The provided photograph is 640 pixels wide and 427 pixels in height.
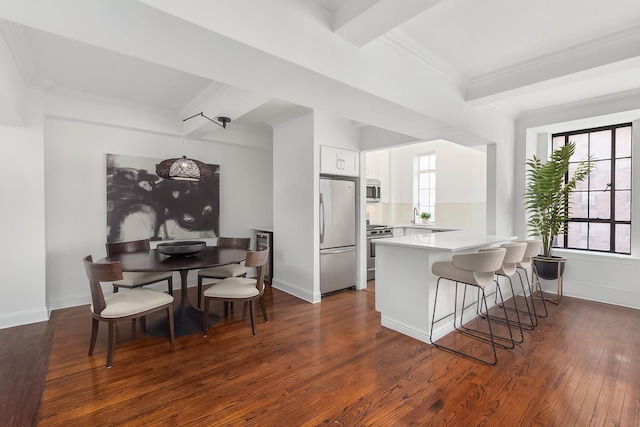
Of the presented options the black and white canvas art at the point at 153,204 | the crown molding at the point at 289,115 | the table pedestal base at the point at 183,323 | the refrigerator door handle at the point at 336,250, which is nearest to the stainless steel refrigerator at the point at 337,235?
the refrigerator door handle at the point at 336,250

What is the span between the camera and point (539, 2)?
6.41 ft

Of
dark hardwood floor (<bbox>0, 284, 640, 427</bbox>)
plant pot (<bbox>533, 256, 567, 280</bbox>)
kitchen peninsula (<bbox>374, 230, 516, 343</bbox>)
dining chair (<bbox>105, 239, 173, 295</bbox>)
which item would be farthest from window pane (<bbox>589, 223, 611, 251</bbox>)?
dining chair (<bbox>105, 239, 173, 295</bbox>)

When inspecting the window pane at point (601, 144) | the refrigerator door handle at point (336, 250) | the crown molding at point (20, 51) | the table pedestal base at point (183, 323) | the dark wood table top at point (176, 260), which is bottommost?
the table pedestal base at point (183, 323)

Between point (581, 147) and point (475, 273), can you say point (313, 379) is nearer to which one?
point (475, 273)

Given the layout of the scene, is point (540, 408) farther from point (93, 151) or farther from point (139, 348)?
point (93, 151)

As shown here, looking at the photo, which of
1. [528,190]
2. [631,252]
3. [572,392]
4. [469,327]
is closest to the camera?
[572,392]

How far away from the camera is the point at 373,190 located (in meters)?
6.06

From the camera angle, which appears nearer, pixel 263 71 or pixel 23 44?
pixel 263 71

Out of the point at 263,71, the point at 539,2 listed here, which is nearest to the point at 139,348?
the point at 263,71

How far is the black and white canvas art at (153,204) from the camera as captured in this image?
4.17m

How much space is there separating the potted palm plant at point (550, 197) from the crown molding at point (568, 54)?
168 cm

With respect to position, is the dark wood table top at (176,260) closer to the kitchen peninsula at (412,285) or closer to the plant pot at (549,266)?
the kitchen peninsula at (412,285)

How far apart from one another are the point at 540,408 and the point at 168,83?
14.3 ft

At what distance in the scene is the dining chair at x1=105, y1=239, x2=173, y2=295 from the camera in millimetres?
3395
